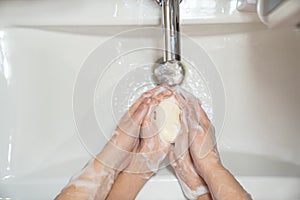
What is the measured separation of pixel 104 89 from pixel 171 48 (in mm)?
221

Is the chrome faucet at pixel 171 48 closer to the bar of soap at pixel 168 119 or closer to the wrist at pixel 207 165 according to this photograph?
the bar of soap at pixel 168 119

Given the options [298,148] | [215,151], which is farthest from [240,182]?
[298,148]

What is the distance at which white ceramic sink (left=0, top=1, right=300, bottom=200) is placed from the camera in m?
0.86

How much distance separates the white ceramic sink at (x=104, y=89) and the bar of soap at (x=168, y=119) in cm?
8

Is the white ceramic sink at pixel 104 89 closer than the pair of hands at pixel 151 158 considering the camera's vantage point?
No

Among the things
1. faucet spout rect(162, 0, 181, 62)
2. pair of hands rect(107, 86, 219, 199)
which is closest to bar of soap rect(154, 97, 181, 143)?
pair of hands rect(107, 86, 219, 199)

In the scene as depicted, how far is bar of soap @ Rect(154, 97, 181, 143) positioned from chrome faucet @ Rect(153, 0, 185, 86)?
92 mm

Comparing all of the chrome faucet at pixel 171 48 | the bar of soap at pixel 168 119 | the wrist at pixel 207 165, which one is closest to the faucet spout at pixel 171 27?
the chrome faucet at pixel 171 48

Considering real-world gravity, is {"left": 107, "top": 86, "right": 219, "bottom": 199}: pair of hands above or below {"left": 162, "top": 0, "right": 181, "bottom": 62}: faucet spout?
below

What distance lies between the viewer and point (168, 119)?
85cm

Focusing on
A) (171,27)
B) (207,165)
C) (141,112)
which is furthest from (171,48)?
(207,165)

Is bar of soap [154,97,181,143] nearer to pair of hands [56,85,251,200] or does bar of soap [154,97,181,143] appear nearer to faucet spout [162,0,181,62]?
pair of hands [56,85,251,200]

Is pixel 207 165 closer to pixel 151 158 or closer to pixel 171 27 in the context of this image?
pixel 151 158

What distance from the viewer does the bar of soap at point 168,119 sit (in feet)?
2.77
